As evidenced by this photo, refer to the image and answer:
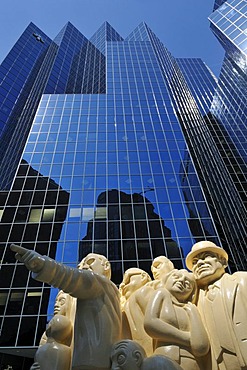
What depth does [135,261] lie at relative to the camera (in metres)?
19.5

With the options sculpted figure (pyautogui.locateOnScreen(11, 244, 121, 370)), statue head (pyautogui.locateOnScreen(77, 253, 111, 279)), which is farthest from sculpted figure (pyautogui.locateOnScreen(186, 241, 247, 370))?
statue head (pyautogui.locateOnScreen(77, 253, 111, 279))

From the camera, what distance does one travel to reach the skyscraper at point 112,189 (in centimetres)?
1914

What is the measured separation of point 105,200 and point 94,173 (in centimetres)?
337

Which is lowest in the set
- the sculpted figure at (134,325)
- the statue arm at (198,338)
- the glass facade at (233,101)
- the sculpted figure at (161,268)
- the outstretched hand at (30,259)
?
the statue arm at (198,338)

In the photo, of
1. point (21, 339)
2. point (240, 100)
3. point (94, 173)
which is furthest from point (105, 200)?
point (240, 100)

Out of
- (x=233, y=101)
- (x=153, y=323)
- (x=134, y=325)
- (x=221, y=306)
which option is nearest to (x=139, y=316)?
(x=134, y=325)

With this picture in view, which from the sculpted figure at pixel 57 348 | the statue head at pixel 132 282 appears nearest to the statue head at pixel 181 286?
the statue head at pixel 132 282

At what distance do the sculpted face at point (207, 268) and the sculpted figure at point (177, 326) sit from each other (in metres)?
0.20

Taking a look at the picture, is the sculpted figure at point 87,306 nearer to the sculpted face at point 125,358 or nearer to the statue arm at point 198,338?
the sculpted face at point 125,358

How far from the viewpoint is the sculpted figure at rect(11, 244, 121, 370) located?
113 inches

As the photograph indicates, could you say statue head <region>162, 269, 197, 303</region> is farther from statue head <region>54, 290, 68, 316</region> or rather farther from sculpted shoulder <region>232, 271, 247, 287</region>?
statue head <region>54, 290, 68, 316</region>

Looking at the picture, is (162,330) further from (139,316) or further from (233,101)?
(233,101)

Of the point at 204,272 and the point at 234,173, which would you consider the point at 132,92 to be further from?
the point at 204,272

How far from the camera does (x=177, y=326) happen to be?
10.4 feet
